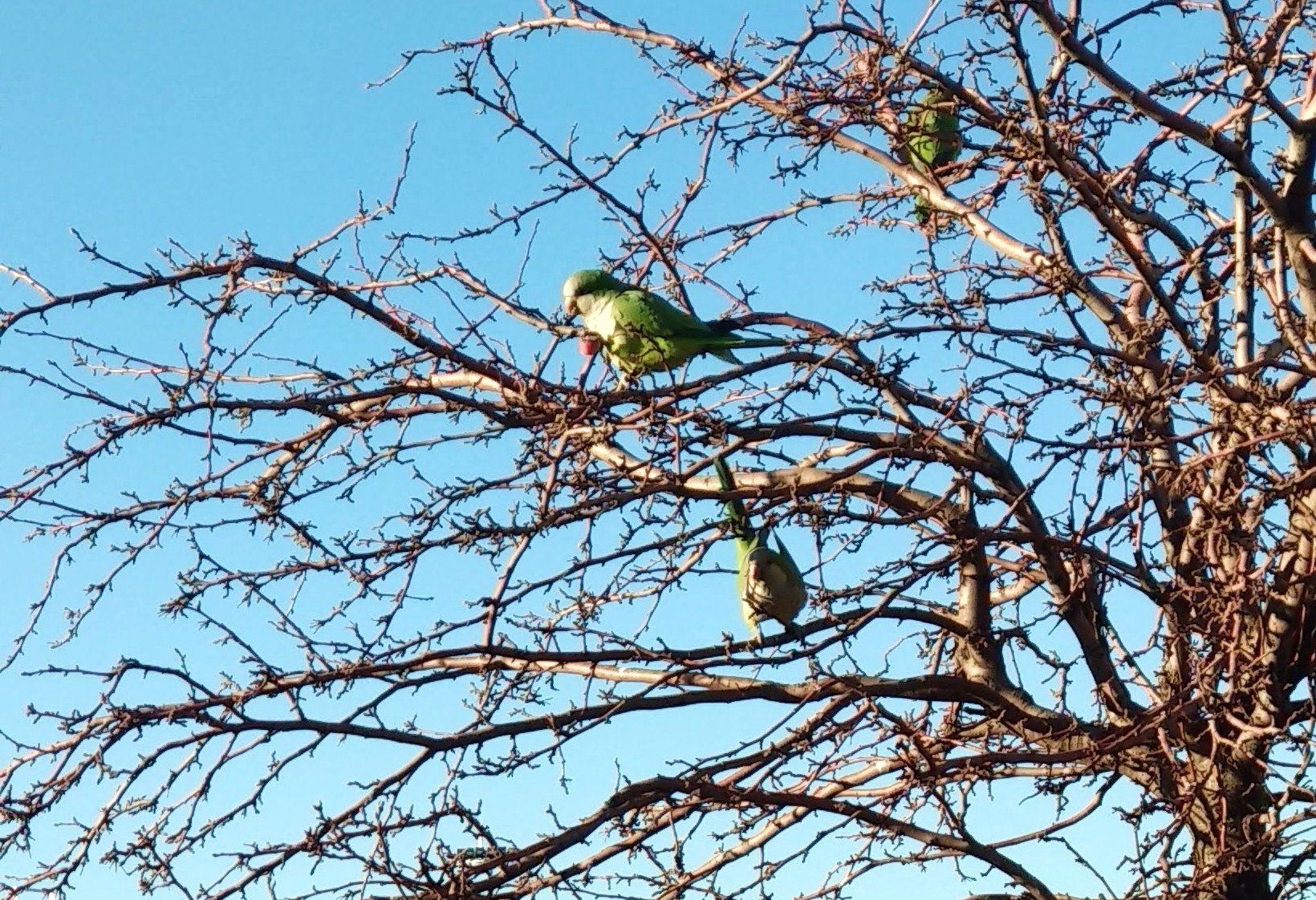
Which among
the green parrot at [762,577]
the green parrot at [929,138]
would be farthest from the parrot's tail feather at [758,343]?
the green parrot at [929,138]

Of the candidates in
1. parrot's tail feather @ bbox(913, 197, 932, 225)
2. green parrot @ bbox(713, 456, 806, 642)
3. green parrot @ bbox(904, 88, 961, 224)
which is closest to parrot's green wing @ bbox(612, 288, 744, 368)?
green parrot @ bbox(713, 456, 806, 642)

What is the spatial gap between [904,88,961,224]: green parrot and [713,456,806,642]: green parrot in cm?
136

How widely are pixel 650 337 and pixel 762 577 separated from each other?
2.92 feet

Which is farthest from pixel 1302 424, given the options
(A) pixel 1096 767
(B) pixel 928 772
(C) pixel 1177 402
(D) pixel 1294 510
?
(B) pixel 928 772

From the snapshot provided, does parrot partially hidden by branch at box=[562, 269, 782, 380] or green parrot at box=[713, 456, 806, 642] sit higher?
parrot partially hidden by branch at box=[562, 269, 782, 380]

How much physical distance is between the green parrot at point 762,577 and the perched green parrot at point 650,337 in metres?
0.40

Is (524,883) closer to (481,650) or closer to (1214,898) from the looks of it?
(481,650)

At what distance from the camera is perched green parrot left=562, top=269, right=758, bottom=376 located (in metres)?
4.65

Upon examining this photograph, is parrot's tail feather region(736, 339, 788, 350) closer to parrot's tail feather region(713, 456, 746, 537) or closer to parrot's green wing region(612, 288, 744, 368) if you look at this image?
parrot's green wing region(612, 288, 744, 368)

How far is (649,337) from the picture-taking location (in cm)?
457

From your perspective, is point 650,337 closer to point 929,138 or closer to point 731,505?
point 731,505

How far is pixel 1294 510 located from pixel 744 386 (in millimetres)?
1975

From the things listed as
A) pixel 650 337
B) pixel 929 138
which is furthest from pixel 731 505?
pixel 929 138

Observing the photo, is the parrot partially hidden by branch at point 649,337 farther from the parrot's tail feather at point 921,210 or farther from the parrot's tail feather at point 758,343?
the parrot's tail feather at point 921,210
